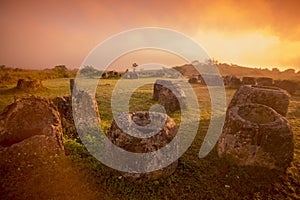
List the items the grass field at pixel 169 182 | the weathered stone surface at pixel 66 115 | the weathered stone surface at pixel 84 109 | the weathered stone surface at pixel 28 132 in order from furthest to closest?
the weathered stone surface at pixel 84 109 < the weathered stone surface at pixel 66 115 < the weathered stone surface at pixel 28 132 < the grass field at pixel 169 182

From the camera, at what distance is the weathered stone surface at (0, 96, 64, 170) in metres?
5.69

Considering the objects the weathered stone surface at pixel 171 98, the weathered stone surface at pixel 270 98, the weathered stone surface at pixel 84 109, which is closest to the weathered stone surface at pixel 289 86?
the weathered stone surface at pixel 270 98

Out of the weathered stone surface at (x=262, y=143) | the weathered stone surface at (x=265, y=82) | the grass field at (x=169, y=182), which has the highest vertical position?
the weathered stone surface at (x=265, y=82)

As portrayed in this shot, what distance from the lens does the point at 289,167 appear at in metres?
7.07

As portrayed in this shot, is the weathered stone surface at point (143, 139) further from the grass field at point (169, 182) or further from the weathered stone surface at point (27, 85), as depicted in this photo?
the weathered stone surface at point (27, 85)

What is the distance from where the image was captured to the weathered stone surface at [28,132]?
5.69 metres

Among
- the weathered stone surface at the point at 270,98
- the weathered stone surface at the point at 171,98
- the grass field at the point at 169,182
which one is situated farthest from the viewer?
the weathered stone surface at the point at 171,98

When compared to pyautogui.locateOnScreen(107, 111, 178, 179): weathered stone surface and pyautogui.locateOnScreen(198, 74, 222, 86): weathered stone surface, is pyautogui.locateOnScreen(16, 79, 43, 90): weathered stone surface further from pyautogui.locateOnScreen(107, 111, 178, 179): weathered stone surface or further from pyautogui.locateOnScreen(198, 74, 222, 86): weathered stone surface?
pyautogui.locateOnScreen(198, 74, 222, 86): weathered stone surface

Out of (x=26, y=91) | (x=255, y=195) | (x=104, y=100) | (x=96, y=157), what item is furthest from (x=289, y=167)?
(x=26, y=91)

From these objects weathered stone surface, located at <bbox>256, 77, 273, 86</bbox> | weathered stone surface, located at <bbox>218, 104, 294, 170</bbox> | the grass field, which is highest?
weathered stone surface, located at <bbox>256, 77, 273, 86</bbox>

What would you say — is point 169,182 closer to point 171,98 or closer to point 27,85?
point 171,98

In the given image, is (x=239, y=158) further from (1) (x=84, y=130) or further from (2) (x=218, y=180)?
(1) (x=84, y=130)

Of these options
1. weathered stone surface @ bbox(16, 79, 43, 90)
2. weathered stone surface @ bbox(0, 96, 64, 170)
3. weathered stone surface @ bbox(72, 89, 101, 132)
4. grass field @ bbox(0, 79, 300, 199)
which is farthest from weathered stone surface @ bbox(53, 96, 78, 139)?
weathered stone surface @ bbox(16, 79, 43, 90)

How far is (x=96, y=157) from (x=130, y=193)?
6.37 feet
